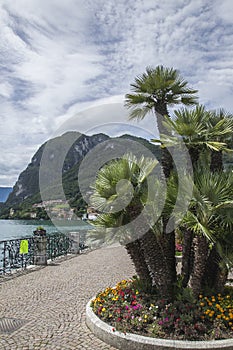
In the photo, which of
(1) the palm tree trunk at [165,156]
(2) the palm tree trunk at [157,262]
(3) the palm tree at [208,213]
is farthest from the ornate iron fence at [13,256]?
(3) the palm tree at [208,213]

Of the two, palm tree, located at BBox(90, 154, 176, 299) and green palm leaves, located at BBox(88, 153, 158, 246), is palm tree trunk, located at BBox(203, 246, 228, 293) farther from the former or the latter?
green palm leaves, located at BBox(88, 153, 158, 246)

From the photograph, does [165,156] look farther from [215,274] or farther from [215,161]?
[215,274]

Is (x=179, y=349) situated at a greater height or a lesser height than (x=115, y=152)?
lesser

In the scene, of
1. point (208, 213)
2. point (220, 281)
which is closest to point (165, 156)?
point (208, 213)

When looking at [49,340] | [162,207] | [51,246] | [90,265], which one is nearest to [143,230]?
[162,207]

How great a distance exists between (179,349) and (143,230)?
1911mm

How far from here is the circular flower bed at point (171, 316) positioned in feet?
17.0

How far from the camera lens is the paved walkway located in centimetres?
543

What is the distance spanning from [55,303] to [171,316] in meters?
3.26

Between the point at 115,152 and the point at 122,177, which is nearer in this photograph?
the point at 122,177

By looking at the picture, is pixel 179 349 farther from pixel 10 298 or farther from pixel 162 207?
pixel 10 298

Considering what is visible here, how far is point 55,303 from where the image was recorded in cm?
766

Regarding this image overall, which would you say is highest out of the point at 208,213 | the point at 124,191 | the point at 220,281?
the point at 124,191

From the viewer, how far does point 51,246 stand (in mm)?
15125
